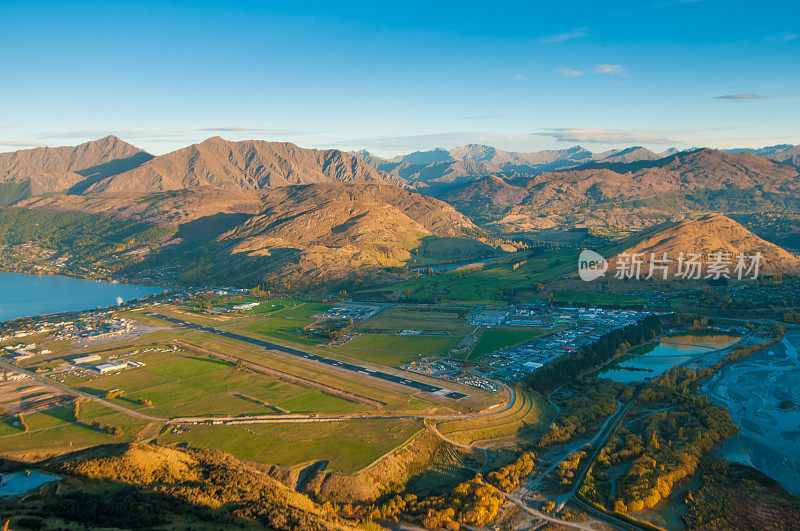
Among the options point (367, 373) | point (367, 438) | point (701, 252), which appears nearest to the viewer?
point (367, 438)

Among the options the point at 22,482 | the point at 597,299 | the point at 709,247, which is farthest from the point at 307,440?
the point at 709,247

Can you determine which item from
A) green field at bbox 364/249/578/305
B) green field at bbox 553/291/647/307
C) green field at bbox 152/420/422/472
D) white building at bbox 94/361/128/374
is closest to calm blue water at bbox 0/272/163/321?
white building at bbox 94/361/128/374

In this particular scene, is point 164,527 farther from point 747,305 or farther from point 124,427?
point 747,305

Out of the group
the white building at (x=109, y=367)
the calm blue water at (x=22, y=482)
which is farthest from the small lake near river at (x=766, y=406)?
the white building at (x=109, y=367)

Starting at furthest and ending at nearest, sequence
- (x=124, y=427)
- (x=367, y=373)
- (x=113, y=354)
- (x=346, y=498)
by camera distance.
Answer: (x=113, y=354), (x=367, y=373), (x=124, y=427), (x=346, y=498)

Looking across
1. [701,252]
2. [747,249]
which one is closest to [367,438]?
[701,252]
